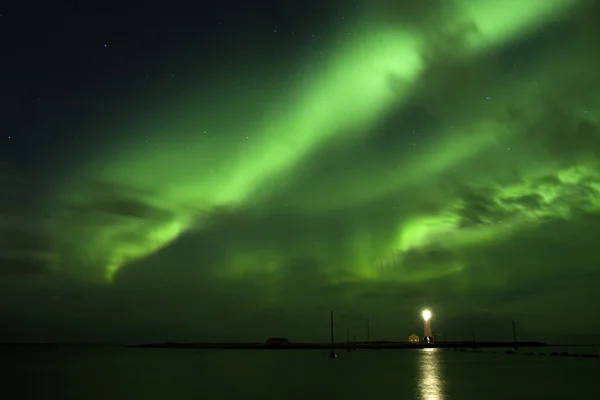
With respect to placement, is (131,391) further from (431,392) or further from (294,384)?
(431,392)

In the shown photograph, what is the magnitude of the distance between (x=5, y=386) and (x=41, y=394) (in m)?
17.1

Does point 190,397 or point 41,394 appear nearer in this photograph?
point 190,397

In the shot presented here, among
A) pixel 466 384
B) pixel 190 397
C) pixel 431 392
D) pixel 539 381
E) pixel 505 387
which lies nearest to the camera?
pixel 190 397

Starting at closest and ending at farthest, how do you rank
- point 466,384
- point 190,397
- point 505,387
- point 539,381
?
point 190,397 < point 505,387 < point 466,384 < point 539,381

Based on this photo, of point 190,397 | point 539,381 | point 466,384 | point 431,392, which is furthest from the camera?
point 539,381

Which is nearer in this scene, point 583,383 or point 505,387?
point 505,387

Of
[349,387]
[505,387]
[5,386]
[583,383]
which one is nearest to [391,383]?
[349,387]

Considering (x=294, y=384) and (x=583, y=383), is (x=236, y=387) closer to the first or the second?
(x=294, y=384)

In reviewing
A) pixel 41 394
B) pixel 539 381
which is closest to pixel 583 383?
pixel 539 381

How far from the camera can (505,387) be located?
57625 mm

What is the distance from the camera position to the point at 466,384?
61750 millimetres

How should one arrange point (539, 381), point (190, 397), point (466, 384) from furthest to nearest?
point (539, 381) < point (466, 384) < point (190, 397)

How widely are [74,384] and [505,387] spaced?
5394 centimetres

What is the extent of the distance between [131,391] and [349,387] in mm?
23978
